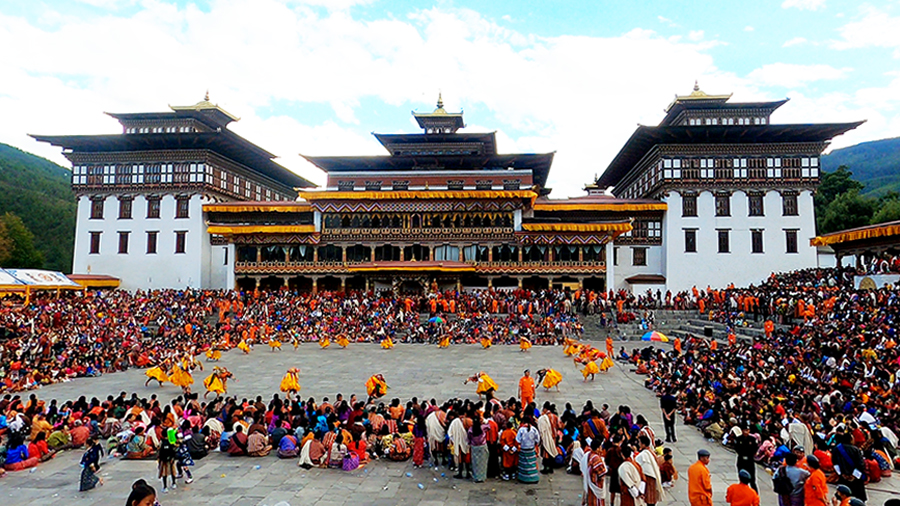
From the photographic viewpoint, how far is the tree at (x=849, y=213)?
5144cm

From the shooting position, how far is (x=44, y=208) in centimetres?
7831

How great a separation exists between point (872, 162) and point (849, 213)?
123 m

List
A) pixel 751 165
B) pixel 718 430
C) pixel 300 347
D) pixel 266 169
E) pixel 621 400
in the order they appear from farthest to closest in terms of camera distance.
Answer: pixel 266 169, pixel 751 165, pixel 300 347, pixel 621 400, pixel 718 430

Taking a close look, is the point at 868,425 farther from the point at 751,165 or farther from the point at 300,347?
the point at 751,165

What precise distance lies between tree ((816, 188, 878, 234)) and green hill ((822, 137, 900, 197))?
259 ft

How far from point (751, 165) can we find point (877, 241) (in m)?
13.3

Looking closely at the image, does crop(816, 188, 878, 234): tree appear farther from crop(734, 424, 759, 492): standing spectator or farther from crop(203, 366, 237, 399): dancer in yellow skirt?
crop(203, 366, 237, 399): dancer in yellow skirt

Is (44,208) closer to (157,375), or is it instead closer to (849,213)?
(157,375)

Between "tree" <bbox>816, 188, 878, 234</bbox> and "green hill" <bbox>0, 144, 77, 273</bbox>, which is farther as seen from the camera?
"green hill" <bbox>0, 144, 77, 273</bbox>

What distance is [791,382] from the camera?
14562mm

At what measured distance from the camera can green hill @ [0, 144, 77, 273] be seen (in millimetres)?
73188

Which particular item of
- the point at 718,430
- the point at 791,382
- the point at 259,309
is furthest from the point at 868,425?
the point at 259,309

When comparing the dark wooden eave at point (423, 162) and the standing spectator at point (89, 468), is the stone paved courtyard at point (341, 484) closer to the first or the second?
the standing spectator at point (89, 468)

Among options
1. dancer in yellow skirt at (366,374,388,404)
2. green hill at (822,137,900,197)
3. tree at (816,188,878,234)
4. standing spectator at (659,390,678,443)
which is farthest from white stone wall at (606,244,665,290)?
green hill at (822,137,900,197)
